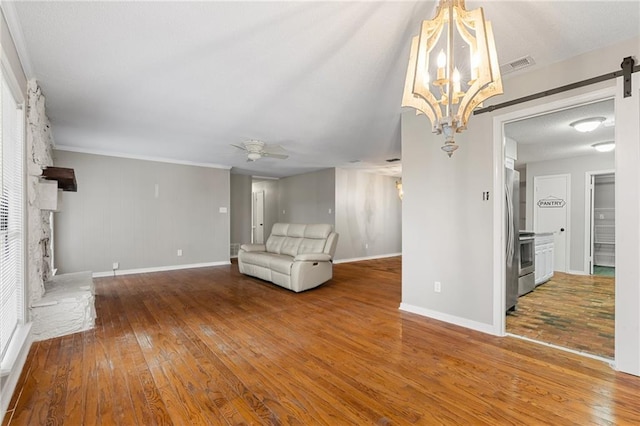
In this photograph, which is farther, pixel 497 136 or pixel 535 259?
pixel 535 259

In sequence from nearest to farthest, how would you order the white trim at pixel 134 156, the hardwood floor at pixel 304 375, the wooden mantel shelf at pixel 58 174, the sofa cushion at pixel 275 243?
the hardwood floor at pixel 304 375
the wooden mantel shelf at pixel 58 174
the white trim at pixel 134 156
the sofa cushion at pixel 275 243

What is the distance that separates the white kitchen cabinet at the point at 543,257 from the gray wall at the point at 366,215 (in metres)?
3.90

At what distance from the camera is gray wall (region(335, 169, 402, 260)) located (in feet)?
24.4

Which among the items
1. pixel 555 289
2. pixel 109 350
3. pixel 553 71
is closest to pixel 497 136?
pixel 553 71

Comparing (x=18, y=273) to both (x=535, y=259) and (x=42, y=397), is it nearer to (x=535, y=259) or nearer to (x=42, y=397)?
(x=42, y=397)

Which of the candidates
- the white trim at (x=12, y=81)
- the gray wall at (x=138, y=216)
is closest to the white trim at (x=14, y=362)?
the white trim at (x=12, y=81)

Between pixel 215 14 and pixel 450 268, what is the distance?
3.06 metres

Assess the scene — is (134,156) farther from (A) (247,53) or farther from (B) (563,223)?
(B) (563,223)

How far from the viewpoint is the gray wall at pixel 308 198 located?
7.44 metres

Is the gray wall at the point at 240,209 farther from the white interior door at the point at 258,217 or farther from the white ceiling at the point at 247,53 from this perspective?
the white ceiling at the point at 247,53

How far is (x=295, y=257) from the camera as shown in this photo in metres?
4.53

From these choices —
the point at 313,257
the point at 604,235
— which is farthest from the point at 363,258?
the point at 604,235

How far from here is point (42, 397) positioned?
180 cm

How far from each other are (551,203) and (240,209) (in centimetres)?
753
